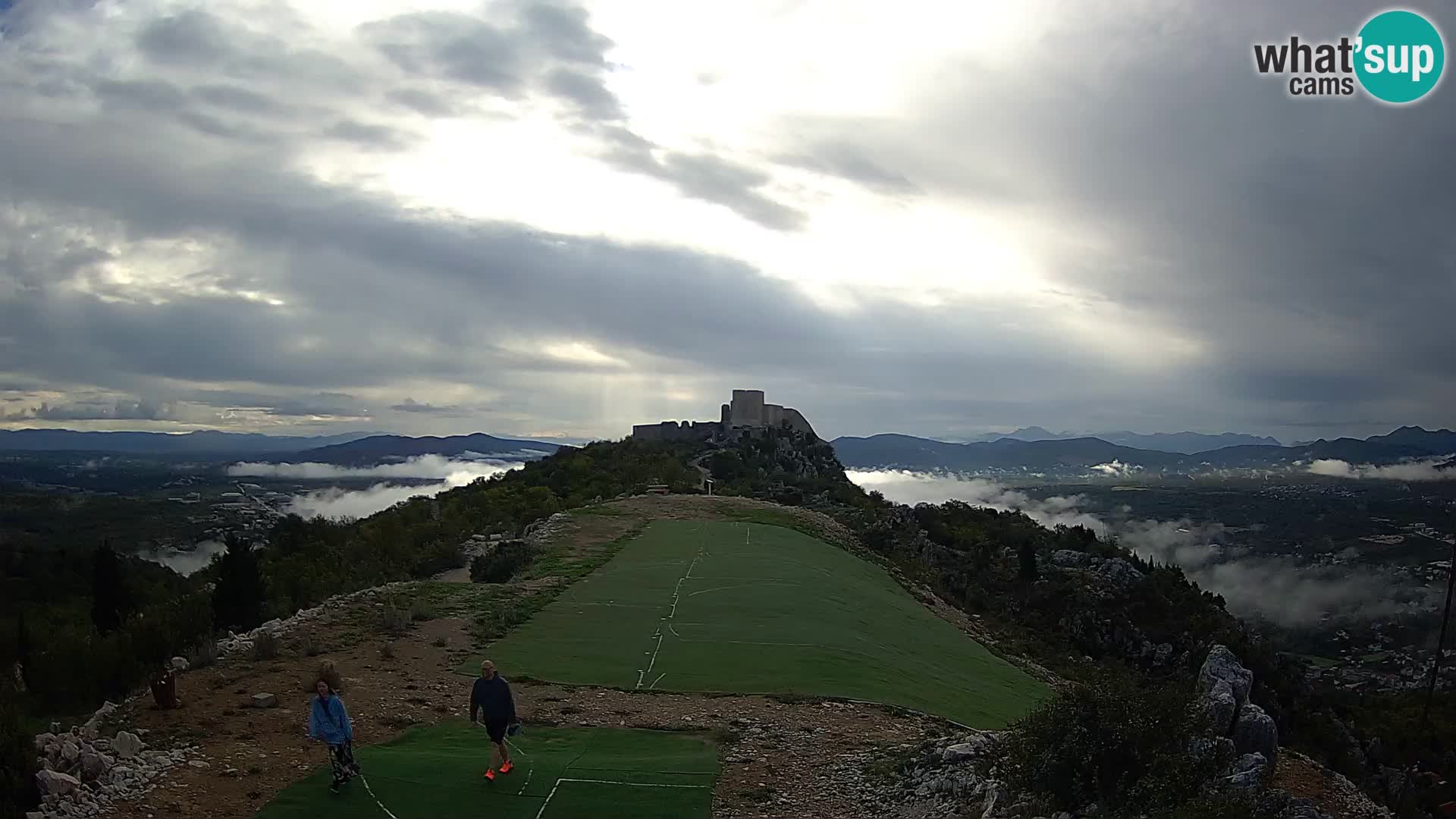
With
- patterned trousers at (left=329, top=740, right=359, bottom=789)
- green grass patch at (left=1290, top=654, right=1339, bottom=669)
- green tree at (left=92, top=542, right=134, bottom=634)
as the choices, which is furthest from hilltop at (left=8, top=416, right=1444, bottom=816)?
green grass patch at (left=1290, top=654, right=1339, bottom=669)

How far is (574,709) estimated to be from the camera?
46.3ft

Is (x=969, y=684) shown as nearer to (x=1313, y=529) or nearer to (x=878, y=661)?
(x=878, y=661)

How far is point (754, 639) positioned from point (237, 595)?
1262 cm

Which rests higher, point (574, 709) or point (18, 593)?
point (574, 709)

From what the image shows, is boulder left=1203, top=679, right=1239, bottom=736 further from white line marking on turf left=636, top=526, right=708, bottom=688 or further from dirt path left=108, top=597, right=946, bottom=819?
white line marking on turf left=636, top=526, right=708, bottom=688

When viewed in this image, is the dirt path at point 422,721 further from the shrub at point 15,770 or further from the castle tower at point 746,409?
the castle tower at point 746,409

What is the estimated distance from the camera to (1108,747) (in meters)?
8.80

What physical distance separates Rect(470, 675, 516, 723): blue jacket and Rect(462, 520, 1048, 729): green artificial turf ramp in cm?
532

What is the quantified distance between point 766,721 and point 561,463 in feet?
181

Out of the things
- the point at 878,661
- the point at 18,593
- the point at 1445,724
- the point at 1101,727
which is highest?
the point at 1101,727

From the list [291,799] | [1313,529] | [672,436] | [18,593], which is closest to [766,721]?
[291,799]

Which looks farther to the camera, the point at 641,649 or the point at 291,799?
the point at 641,649

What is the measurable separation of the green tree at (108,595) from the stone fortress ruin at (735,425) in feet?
174

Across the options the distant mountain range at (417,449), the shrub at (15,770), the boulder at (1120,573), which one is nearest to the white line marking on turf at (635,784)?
the shrub at (15,770)
